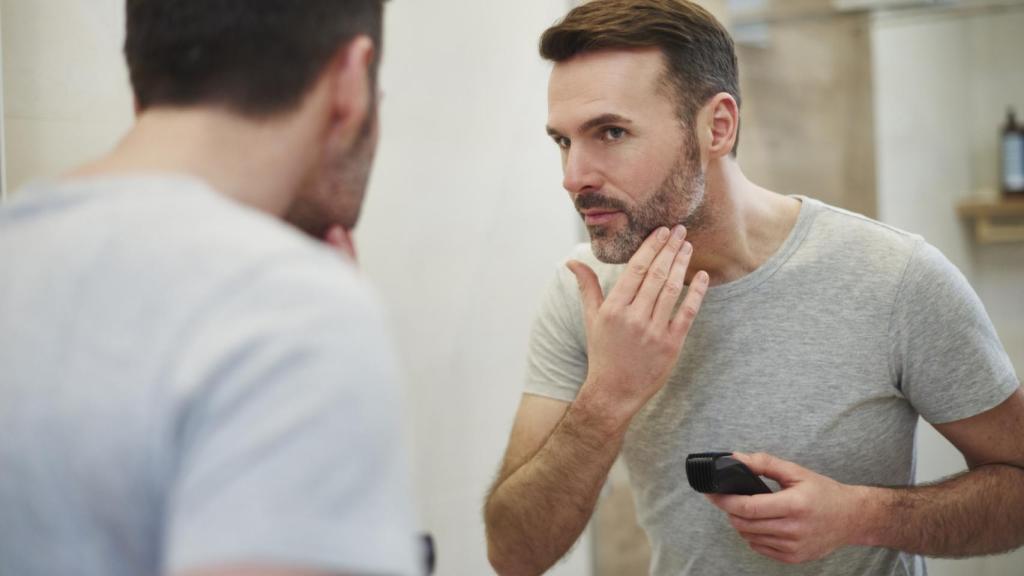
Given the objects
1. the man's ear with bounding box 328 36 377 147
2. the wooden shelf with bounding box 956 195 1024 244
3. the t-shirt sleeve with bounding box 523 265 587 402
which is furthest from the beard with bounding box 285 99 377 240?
the wooden shelf with bounding box 956 195 1024 244

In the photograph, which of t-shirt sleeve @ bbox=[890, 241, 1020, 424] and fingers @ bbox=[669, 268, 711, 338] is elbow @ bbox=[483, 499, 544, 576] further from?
t-shirt sleeve @ bbox=[890, 241, 1020, 424]

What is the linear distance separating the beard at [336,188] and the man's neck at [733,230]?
25.9 inches

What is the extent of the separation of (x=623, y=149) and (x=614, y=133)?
0.08ft

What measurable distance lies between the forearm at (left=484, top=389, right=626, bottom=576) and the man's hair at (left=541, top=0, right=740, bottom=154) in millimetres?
406

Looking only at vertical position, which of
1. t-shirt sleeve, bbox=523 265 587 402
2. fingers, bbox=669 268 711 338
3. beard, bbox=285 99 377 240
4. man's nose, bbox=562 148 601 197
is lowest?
t-shirt sleeve, bbox=523 265 587 402

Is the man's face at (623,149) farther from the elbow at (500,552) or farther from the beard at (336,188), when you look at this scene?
the beard at (336,188)

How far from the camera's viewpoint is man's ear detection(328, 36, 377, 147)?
592mm

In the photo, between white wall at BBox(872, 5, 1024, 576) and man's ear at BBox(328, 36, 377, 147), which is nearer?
man's ear at BBox(328, 36, 377, 147)

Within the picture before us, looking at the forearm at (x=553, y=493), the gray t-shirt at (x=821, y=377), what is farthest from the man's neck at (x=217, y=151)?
the gray t-shirt at (x=821, y=377)

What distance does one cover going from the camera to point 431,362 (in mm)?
1540

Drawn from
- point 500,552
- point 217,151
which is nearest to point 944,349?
point 500,552

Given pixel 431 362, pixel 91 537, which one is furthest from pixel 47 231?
pixel 431 362

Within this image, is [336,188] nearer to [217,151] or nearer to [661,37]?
[217,151]

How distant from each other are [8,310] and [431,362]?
107 cm
